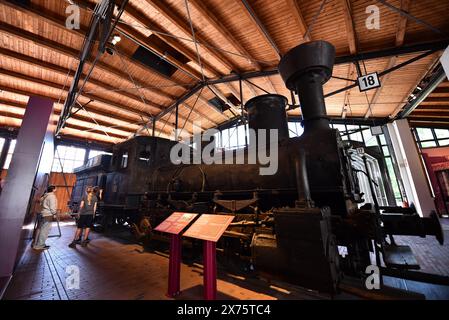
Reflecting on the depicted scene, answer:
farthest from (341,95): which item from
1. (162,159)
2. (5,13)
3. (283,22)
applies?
(5,13)

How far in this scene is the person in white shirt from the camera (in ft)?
15.4

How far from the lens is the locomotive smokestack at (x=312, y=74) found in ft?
9.74

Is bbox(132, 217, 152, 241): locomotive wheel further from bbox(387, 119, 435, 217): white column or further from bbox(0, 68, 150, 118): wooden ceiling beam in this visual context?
bbox(387, 119, 435, 217): white column

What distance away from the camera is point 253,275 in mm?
2885

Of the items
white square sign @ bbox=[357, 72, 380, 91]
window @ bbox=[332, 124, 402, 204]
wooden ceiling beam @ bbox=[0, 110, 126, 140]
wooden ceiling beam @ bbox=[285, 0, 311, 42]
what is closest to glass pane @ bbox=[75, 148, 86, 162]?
wooden ceiling beam @ bbox=[0, 110, 126, 140]

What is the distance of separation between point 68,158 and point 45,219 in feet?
37.5

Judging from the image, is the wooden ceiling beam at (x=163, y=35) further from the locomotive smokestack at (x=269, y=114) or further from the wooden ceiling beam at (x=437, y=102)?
the wooden ceiling beam at (x=437, y=102)

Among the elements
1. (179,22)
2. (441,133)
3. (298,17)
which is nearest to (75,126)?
(179,22)

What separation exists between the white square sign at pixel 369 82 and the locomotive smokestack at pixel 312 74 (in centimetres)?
229

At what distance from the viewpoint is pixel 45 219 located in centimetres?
470

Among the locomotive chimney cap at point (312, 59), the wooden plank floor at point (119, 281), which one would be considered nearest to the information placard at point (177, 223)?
the wooden plank floor at point (119, 281)

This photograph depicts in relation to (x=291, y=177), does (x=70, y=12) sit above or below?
above
